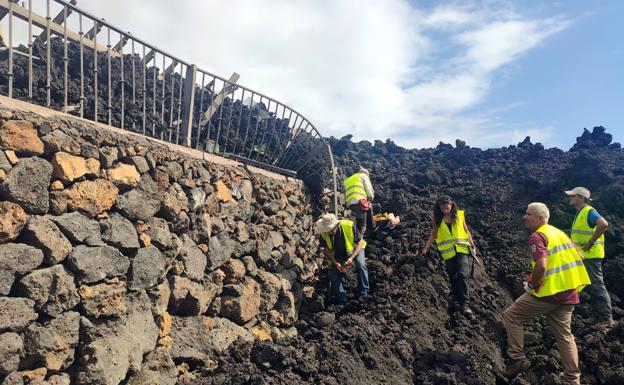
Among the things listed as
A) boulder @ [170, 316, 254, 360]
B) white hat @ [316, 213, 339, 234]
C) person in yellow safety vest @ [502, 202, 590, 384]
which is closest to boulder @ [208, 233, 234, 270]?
boulder @ [170, 316, 254, 360]

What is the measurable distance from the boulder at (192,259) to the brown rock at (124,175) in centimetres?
78

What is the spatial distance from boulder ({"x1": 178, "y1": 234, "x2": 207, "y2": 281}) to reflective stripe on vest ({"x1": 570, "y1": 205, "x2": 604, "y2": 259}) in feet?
A: 15.5

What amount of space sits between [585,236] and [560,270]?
204 centimetres

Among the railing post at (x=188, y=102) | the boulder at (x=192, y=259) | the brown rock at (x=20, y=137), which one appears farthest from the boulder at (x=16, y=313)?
the railing post at (x=188, y=102)

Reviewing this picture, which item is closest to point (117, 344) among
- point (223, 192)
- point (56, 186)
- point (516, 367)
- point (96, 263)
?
point (96, 263)

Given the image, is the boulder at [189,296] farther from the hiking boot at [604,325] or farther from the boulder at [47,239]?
the hiking boot at [604,325]

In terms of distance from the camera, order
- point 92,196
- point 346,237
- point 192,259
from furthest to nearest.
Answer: point 346,237
point 192,259
point 92,196

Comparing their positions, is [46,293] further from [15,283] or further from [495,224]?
[495,224]

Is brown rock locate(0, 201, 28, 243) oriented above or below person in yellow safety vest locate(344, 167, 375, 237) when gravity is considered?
below

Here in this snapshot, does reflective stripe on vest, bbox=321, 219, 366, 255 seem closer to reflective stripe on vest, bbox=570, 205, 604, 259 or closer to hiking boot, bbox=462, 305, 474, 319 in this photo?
hiking boot, bbox=462, 305, 474, 319

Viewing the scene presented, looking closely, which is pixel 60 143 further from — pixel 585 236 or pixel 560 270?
pixel 585 236

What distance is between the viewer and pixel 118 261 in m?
3.73

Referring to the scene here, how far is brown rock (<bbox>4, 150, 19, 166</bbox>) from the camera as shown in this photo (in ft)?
10.1

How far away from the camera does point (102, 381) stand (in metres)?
3.33
